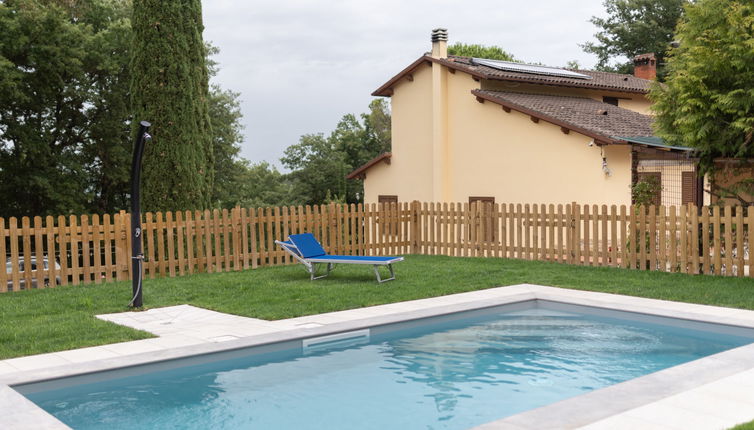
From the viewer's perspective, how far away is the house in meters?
19.1

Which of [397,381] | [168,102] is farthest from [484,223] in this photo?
[397,381]

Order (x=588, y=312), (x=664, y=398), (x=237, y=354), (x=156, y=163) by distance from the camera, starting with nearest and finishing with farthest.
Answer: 1. (x=664, y=398)
2. (x=237, y=354)
3. (x=588, y=312)
4. (x=156, y=163)

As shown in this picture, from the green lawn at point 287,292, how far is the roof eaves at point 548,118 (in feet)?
15.9

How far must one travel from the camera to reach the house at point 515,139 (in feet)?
62.6

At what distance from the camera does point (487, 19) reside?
4750cm

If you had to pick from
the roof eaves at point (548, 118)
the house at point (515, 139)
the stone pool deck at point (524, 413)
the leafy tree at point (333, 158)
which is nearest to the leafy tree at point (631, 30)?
the leafy tree at point (333, 158)

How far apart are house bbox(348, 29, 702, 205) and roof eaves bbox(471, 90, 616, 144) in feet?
0.10

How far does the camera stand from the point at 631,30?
4747cm

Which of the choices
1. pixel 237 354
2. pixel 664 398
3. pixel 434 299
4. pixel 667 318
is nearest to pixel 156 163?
pixel 434 299

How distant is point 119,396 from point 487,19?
44.7 m

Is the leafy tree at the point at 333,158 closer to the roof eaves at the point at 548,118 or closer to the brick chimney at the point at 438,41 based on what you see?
the brick chimney at the point at 438,41


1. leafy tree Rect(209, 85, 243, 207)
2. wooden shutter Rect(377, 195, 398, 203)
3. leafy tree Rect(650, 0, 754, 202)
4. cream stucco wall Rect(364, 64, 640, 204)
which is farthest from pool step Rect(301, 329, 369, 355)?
leafy tree Rect(209, 85, 243, 207)

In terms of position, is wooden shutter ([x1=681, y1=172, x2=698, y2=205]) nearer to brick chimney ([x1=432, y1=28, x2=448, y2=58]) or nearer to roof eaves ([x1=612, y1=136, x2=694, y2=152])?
roof eaves ([x1=612, y1=136, x2=694, y2=152])

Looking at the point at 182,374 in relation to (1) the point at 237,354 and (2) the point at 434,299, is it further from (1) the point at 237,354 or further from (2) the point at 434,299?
(2) the point at 434,299
